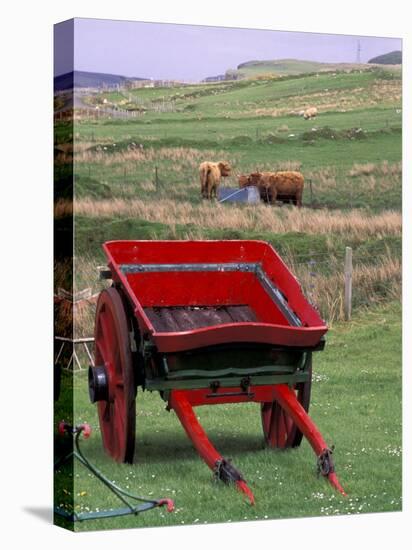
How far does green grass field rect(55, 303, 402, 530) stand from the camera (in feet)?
34.9

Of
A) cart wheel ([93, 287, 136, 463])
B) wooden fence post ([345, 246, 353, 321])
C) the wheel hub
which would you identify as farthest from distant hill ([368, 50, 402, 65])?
the wheel hub

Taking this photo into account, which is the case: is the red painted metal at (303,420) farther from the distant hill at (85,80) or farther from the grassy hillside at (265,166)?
the distant hill at (85,80)

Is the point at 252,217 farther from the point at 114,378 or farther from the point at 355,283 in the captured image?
the point at 114,378

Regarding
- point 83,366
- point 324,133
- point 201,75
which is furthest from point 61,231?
point 324,133

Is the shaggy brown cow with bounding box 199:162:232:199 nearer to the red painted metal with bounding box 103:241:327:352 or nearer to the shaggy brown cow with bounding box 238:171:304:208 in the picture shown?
the shaggy brown cow with bounding box 238:171:304:208

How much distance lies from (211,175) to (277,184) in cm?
54

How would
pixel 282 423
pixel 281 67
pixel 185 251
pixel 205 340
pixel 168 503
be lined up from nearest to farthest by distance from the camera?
1. pixel 205 340
2. pixel 168 503
3. pixel 282 423
4. pixel 185 251
5. pixel 281 67

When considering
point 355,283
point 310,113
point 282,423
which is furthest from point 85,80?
point 355,283

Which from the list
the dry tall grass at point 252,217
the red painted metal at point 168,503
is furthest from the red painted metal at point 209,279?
the red painted metal at point 168,503

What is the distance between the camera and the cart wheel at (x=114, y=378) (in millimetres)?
10570

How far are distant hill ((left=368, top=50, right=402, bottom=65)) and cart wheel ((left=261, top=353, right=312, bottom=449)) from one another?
8.45ft

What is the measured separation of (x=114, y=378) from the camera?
1081 centimetres

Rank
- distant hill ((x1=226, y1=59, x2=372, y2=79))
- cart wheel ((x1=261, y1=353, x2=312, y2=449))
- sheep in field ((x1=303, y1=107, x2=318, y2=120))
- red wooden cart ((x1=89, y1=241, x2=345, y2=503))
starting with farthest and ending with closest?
sheep in field ((x1=303, y1=107, x2=318, y2=120))
distant hill ((x1=226, y1=59, x2=372, y2=79))
cart wheel ((x1=261, y1=353, x2=312, y2=449))
red wooden cart ((x1=89, y1=241, x2=345, y2=503))

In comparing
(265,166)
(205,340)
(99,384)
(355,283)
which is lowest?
(99,384)
